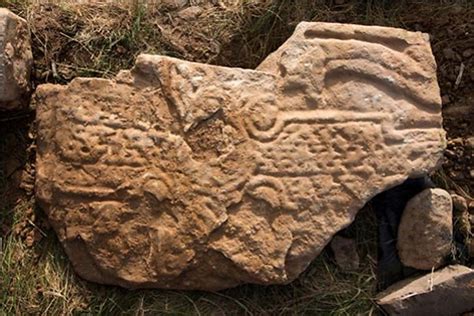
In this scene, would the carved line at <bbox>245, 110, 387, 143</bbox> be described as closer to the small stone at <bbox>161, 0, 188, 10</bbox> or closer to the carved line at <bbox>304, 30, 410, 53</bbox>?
the carved line at <bbox>304, 30, 410, 53</bbox>

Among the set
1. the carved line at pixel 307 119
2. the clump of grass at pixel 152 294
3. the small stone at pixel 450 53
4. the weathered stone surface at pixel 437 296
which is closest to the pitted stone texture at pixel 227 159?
the carved line at pixel 307 119

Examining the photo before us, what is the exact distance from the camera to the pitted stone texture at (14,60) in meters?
2.63

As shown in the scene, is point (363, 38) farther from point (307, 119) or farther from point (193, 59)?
point (193, 59)

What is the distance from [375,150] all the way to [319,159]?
8.5 inches

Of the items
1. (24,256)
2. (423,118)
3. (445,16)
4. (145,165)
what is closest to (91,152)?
(145,165)

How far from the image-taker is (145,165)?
2545 millimetres

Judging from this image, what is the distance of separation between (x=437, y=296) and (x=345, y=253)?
0.40m

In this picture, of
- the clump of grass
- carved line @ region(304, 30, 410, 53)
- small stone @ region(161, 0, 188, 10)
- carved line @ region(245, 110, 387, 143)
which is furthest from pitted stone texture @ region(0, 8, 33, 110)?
carved line @ region(304, 30, 410, 53)

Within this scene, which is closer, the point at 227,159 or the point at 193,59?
the point at 227,159

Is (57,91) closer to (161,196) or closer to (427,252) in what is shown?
(161,196)

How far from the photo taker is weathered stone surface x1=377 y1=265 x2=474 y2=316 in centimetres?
268

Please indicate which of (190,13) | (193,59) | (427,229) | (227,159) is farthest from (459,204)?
(190,13)

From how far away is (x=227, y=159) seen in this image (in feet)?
8.25

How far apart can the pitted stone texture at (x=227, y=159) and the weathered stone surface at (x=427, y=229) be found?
169 mm
